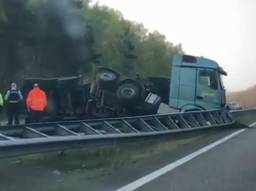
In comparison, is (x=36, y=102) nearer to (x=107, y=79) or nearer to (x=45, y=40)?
(x=107, y=79)

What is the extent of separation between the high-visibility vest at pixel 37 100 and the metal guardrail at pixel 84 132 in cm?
426

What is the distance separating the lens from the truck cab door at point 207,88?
29.5 metres

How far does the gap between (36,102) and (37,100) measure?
5.0 inches

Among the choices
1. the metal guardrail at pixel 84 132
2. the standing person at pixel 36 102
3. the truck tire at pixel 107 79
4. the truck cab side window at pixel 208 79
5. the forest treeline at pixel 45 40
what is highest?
the forest treeline at pixel 45 40

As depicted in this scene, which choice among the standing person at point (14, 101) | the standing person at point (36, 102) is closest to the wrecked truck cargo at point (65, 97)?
the standing person at point (36, 102)

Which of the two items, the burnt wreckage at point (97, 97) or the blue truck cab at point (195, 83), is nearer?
the burnt wreckage at point (97, 97)

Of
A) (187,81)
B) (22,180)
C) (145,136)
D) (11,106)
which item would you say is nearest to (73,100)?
(11,106)

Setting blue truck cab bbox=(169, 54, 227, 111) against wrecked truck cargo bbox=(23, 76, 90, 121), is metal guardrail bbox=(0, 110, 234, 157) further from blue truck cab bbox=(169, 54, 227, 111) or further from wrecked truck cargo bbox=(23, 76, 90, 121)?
blue truck cab bbox=(169, 54, 227, 111)

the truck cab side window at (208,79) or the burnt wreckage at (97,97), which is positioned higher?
the truck cab side window at (208,79)

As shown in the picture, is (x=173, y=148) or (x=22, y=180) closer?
(x=22, y=180)

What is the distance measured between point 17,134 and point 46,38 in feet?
148

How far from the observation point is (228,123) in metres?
28.6

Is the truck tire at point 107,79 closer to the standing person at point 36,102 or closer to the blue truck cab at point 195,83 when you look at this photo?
the standing person at point 36,102

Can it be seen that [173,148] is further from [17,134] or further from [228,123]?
[228,123]
